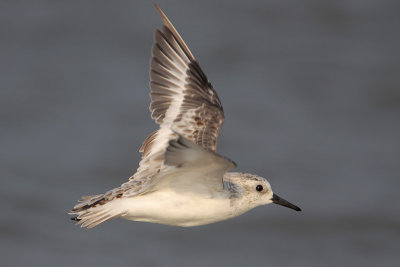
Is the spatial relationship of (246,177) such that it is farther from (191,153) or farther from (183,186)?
(191,153)

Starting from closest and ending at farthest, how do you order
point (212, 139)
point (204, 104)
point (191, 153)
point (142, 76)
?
point (191, 153) < point (212, 139) < point (204, 104) < point (142, 76)

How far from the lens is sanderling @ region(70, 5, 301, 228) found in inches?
208

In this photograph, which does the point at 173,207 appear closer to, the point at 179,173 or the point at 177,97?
the point at 179,173

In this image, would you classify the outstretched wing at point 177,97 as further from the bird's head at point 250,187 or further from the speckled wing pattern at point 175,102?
the bird's head at point 250,187

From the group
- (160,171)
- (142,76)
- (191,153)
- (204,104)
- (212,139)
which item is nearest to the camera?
(191,153)

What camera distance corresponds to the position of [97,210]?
17.9 feet

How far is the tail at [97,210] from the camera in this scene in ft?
17.7

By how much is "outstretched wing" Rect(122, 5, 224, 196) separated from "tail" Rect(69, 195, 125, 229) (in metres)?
0.54

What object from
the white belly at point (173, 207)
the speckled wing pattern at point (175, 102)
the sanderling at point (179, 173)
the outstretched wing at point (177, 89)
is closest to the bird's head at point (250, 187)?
the sanderling at point (179, 173)

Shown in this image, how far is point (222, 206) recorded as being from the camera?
18.4ft

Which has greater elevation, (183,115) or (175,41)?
(175,41)

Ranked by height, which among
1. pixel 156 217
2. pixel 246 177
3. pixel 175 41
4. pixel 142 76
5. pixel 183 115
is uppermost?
pixel 142 76

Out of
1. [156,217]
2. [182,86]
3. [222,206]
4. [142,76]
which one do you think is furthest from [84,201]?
[142,76]

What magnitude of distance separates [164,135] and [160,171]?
2.43 feet
